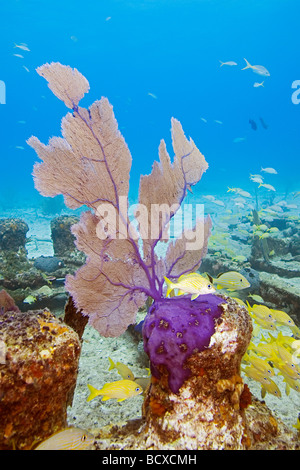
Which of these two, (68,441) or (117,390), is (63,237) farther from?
Answer: (68,441)

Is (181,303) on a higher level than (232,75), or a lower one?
lower

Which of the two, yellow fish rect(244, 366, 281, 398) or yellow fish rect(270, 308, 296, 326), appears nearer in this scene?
yellow fish rect(244, 366, 281, 398)

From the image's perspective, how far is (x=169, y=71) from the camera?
95250mm

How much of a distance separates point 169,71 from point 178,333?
113597 mm

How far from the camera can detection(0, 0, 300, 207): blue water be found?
58844mm

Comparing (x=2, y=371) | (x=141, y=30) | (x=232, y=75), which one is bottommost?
(x=2, y=371)

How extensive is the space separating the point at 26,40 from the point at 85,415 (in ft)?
301

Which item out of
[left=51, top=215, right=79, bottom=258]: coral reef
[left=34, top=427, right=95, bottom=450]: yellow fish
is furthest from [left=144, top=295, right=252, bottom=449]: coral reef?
[left=51, top=215, right=79, bottom=258]: coral reef

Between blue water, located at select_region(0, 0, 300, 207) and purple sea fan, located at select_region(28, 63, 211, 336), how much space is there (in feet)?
106

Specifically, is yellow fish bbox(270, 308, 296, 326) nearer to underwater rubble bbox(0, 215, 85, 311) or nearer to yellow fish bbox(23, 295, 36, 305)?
underwater rubble bbox(0, 215, 85, 311)

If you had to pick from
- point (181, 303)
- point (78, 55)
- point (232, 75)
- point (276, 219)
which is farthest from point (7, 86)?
point (181, 303)

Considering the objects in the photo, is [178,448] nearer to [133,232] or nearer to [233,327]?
[233,327]

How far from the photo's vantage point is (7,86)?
3730 inches

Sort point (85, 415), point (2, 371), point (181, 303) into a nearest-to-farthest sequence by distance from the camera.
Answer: point (2, 371), point (181, 303), point (85, 415)
